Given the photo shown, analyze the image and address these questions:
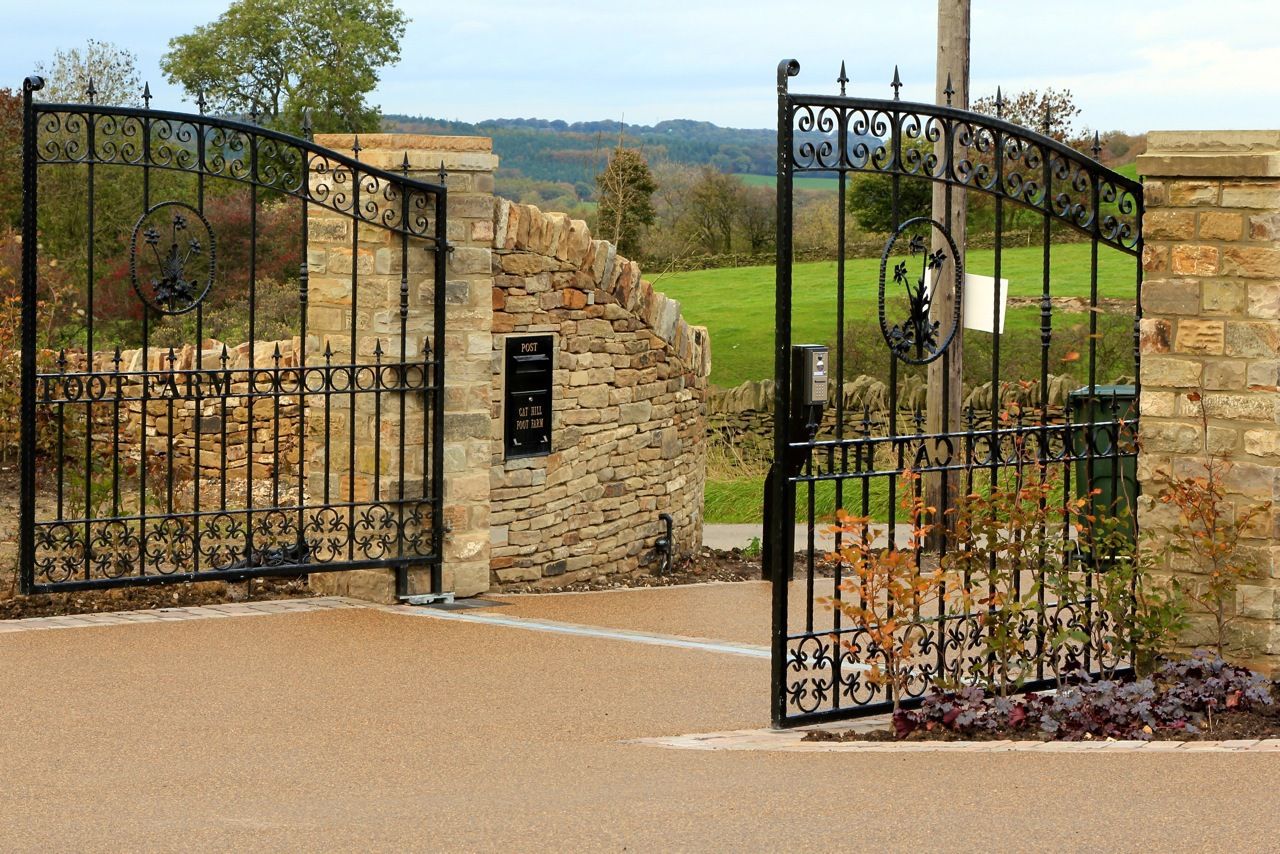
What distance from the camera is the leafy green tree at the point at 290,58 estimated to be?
42125 mm

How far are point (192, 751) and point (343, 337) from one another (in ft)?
13.6

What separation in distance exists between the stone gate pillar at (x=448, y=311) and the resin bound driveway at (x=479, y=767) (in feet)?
5.00

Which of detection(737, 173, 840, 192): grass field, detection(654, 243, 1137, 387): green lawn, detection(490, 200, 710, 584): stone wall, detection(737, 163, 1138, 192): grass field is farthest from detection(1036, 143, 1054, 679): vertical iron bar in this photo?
detection(737, 173, 840, 192): grass field

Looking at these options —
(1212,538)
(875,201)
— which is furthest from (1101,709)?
(875,201)

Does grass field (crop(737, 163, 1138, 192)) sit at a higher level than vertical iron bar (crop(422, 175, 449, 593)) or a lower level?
higher

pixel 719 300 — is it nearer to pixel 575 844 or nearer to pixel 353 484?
pixel 353 484

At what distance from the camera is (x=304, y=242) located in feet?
32.0

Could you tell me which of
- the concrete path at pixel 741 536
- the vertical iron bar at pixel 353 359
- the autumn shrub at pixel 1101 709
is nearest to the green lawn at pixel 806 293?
the concrete path at pixel 741 536

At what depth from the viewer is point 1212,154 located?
23.2 feet

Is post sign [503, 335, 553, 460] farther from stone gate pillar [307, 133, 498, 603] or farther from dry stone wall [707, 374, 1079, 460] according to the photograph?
dry stone wall [707, 374, 1079, 460]

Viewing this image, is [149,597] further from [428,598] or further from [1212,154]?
[1212,154]

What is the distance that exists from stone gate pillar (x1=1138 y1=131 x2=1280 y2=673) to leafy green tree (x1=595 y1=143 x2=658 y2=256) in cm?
1583

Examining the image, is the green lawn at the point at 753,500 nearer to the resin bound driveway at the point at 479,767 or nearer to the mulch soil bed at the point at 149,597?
the mulch soil bed at the point at 149,597

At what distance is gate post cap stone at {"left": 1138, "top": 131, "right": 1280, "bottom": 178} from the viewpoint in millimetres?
6973
